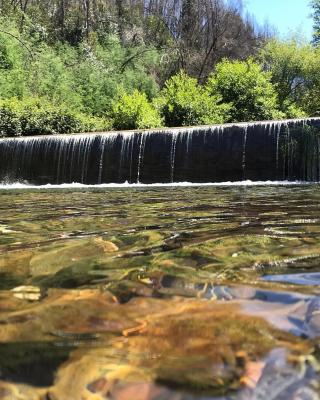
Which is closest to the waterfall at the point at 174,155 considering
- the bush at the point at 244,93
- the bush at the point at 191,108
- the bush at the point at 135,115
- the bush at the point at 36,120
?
the bush at the point at 36,120

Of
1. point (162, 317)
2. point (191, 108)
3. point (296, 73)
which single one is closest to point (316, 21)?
point (296, 73)

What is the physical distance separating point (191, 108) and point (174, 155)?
5760 millimetres

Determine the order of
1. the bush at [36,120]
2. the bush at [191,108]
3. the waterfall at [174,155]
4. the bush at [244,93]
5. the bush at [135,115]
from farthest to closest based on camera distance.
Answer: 1. the bush at [244,93]
2. the bush at [36,120]
3. the bush at [135,115]
4. the bush at [191,108]
5. the waterfall at [174,155]

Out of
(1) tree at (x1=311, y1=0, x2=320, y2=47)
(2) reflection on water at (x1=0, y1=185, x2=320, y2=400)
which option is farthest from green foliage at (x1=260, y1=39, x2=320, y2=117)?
(2) reflection on water at (x1=0, y1=185, x2=320, y2=400)

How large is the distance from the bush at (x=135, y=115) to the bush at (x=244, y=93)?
10.1ft

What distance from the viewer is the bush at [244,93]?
20625mm

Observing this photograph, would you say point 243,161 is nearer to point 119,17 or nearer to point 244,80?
point 244,80

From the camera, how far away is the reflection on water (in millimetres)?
1217

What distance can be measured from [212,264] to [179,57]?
99.5 feet

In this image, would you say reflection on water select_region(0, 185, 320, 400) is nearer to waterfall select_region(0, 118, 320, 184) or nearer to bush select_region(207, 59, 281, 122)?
waterfall select_region(0, 118, 320, 184)

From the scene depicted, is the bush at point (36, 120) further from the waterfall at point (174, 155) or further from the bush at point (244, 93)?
→ the bush at point (244, 93)

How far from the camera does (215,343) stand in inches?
56.2

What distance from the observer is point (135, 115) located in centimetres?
1964

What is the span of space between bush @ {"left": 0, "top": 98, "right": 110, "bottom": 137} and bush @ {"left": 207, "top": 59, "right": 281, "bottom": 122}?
5599mm
